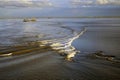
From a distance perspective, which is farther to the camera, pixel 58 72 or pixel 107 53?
pixel 107 53

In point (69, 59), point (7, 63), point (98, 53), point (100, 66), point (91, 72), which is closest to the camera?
point (91, 72)

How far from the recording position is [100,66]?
36.6 ft

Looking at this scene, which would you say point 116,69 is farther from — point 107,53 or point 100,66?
point 107,53

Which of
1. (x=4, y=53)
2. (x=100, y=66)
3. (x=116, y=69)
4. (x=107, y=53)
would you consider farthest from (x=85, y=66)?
(x=4, y=53)

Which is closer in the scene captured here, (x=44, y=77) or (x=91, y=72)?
(x=44, y=77)

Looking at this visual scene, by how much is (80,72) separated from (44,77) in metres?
1.65

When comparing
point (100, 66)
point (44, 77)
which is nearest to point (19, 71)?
point (44, 77)

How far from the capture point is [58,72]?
10344mm

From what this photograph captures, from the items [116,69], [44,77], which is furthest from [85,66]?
[44,77]

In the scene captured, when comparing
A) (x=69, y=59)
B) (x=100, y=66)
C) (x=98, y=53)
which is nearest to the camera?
(x=100, y=66)

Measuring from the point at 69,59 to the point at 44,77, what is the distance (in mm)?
3540

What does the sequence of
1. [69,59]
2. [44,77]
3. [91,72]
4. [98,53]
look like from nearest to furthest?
[44,77] → [91,72] → [69,59] → [98,53]

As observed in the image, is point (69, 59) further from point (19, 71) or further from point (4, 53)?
point (4, 53)

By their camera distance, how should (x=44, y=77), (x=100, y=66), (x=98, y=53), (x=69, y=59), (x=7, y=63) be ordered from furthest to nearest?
1. (x=98, y=53)
2. (x=69, y=59)
3. (x=7, y=63)
4. (x=100, y=66)
5. (x=44, y=77)
